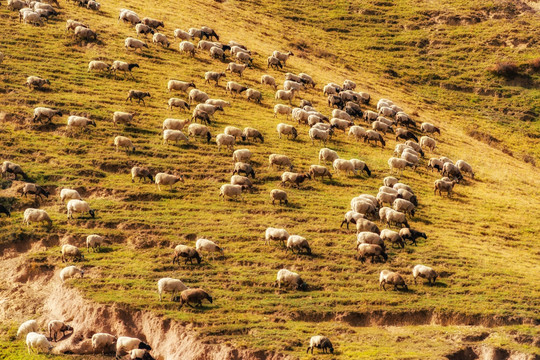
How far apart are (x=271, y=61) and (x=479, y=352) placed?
119 ft

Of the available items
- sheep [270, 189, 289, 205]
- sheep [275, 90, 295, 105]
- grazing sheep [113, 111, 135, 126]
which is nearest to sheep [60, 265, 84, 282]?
sheep [270, 189, 289, 205]

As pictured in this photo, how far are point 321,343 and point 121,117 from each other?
22.1 m

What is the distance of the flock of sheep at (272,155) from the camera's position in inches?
1049

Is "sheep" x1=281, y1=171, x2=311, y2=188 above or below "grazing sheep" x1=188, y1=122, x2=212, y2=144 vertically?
below

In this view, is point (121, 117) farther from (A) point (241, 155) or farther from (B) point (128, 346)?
(B) point (128, 346)

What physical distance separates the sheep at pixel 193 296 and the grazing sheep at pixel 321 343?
15.2ft

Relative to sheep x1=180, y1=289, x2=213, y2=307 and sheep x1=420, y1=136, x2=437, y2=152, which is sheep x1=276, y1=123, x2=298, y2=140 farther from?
sheep x1=180, y1=289, x2=213, y2=307

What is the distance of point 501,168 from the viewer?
155 feet

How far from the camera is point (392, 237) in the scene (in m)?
30.6

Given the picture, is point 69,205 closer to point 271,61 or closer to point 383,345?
point 383,345

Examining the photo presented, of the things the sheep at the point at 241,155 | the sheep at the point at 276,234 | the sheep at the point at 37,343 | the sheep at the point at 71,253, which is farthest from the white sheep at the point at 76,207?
the sheep at the point at 241,155

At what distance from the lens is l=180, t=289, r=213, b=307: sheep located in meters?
24.6

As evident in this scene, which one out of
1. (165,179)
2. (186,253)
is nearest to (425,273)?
(186,253)

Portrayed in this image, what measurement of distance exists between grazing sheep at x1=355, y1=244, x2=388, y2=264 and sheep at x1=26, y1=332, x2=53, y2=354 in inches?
552
